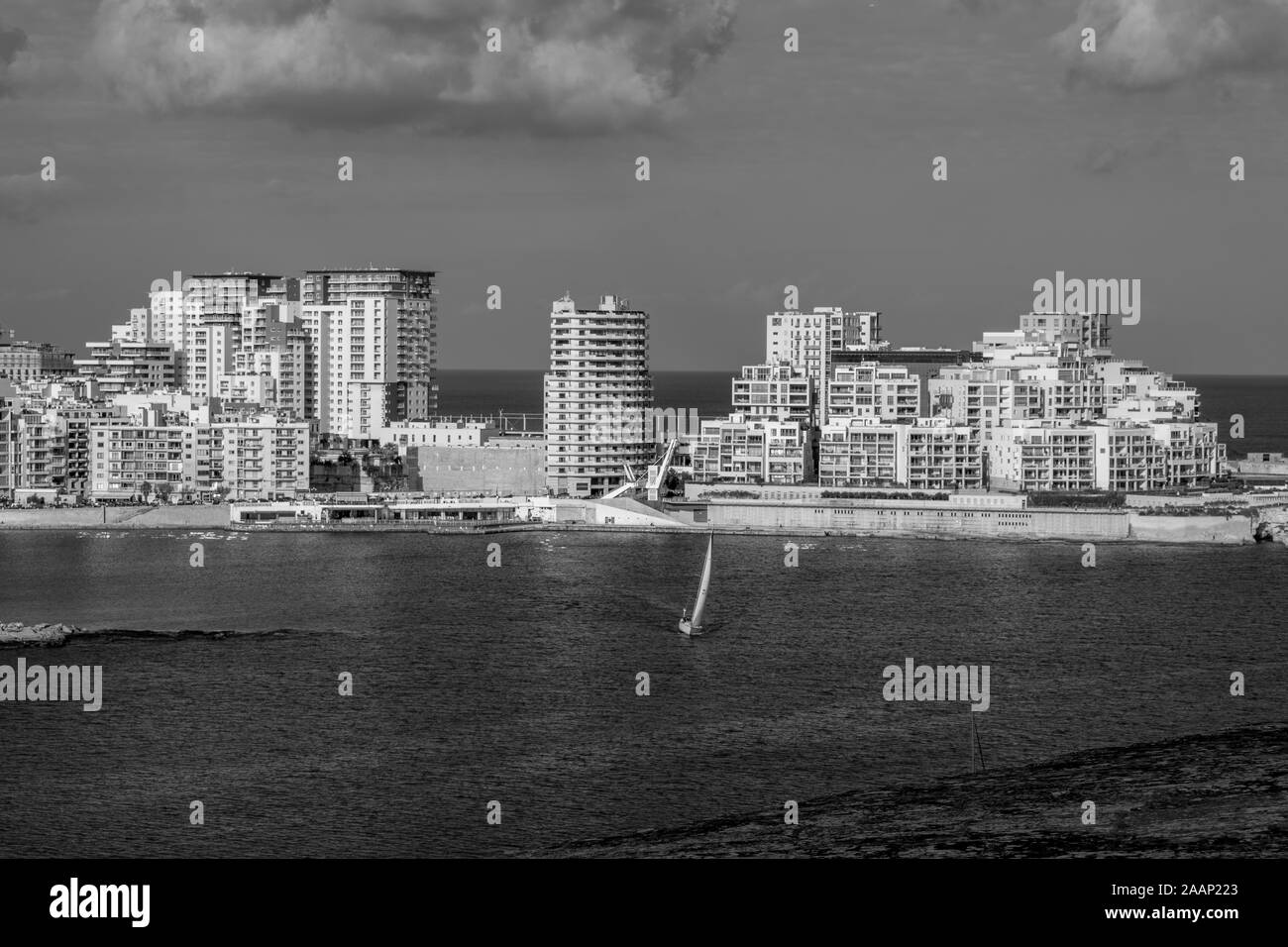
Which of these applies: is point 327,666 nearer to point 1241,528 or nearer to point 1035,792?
point 1035,792

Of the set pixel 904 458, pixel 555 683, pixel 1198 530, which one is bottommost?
pixel 555 683

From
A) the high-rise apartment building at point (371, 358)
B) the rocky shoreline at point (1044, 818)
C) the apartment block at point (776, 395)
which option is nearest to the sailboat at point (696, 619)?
the rocky shoreline at point (1044, 818)

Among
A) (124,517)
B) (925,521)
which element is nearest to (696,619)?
(925,521)

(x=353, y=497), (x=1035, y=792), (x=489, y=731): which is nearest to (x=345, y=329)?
(x=353, y=497)

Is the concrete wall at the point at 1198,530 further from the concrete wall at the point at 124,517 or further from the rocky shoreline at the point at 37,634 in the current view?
the rocky shoreline at the point at 37,634

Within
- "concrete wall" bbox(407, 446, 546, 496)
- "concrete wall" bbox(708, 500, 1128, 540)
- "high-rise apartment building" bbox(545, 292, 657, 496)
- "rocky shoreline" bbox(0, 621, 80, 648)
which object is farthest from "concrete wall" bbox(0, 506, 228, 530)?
"rocky shoreline" bbox(0, 621, 80, 648)

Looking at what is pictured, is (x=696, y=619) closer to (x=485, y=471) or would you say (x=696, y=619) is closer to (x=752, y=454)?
(x=752, y=454)
